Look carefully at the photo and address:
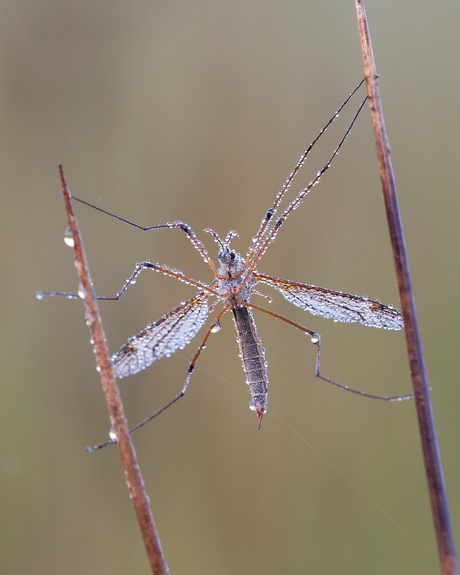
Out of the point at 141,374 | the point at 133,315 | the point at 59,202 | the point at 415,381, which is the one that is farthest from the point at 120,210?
the point at 415,381

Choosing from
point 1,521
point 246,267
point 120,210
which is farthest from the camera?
point 120,210

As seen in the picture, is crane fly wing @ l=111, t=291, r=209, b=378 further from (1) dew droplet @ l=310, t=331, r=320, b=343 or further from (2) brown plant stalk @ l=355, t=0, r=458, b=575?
(2) brown plant stalk @ l=355, t=0, r=458, b=575

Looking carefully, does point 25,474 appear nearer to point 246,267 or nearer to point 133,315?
point 133,315

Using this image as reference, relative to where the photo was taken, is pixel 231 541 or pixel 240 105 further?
pixel 240 105

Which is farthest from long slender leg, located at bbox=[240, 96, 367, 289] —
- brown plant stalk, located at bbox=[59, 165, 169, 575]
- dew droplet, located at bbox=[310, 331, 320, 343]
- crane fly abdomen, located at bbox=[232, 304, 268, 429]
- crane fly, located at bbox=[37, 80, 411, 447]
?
brown plant stalk, located at bbox=[59, 165, 169, 575]

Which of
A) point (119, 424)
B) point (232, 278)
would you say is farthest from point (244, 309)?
→ point (119, 424)

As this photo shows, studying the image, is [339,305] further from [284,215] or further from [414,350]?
[414,350]

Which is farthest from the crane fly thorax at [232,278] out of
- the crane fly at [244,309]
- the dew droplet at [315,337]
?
the dew droplet at [315,337]
